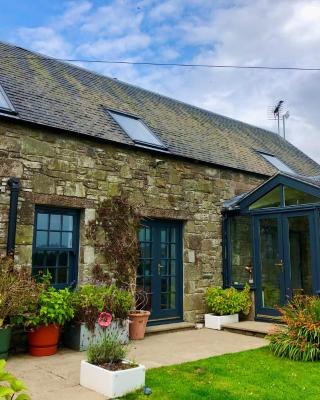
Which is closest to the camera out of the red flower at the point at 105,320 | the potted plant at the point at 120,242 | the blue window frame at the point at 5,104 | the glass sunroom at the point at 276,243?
the red flower at the point at 105,320

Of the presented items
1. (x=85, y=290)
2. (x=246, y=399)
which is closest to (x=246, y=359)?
(x=246, y=399)

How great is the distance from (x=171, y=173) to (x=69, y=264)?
316 cm

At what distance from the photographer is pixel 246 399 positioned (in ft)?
13.4

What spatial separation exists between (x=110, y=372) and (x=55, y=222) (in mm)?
3611

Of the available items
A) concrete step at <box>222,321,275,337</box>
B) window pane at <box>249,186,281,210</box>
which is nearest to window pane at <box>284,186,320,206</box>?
window pane at <box>249,186,281,210</box>

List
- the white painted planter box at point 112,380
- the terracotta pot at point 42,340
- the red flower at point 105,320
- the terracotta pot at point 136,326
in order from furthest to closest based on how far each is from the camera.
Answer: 1. the terracotta pot at point 136,326
2. the terracotta pot at point 42,340
3. the red flower at point 105,320
4. the white painted planter box at point 112,380

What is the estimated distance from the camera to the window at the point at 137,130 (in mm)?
8547

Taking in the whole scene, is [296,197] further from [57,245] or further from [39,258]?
[39,258]

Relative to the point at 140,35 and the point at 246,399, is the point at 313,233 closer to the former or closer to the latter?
the point at 246,399

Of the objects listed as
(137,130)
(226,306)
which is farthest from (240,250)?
(137,130)

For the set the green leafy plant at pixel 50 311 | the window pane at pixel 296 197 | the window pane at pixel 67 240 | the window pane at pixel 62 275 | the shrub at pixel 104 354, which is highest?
the window pane at pixel 296 197

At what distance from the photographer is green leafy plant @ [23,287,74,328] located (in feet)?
18.7

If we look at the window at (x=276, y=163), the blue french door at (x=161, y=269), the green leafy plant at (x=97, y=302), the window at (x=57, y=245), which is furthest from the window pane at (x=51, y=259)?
the window at (x=276, y=163)

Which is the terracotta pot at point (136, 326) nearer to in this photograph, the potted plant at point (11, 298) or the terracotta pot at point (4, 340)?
the potted plant at point (11, 298)
